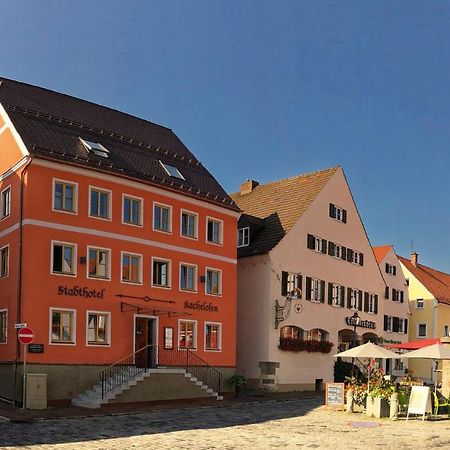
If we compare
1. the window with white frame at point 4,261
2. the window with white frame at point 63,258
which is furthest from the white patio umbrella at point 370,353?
the window with white frame at point 4,261

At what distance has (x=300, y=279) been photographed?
129 ft

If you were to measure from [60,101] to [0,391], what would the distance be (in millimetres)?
13971

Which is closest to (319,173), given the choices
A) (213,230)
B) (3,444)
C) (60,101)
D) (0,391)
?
(213,230)

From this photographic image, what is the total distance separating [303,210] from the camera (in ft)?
131

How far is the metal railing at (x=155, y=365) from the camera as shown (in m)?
28.0

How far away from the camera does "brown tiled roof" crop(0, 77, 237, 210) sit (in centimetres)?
2870

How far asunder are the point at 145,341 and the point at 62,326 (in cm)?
458

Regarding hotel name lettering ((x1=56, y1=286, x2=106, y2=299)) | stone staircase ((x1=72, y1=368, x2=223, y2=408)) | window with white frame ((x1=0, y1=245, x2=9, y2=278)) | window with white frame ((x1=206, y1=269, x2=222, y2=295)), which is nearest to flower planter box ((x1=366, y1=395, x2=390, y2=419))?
stone staircase ((x1=72, y1=368, x2=223, y2=408))

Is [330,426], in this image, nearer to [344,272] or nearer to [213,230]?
[213,230]

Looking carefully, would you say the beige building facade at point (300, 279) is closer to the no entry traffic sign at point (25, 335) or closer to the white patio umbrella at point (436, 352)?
the white patio umbrella at point (436, 352)

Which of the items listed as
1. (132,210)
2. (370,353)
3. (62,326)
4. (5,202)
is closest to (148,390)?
(62,326)

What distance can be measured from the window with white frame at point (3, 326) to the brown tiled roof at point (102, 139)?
20.7ft

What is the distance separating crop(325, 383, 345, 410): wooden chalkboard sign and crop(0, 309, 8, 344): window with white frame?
12454 mm

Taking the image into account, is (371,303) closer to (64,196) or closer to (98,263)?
(98,263)
